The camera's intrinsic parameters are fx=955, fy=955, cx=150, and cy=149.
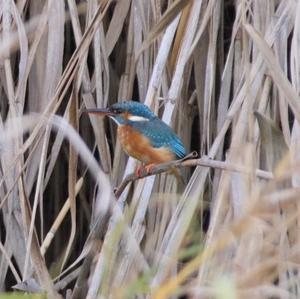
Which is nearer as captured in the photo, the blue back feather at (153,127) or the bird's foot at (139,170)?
the bird's foot at (139,170)

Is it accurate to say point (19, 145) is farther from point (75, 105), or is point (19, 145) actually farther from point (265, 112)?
point (265, 112)

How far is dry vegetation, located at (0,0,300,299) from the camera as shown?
1.94 m

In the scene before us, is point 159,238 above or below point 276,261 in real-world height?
below

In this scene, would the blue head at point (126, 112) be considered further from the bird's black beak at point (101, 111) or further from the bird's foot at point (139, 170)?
the bird's foot at point (139, 170)

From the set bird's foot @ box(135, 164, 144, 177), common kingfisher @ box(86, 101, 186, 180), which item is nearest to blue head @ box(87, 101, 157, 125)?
common kingfisher @ box(86, 101, 186, 180)

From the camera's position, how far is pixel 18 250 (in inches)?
92.7

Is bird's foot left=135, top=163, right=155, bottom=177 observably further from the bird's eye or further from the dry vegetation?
the bird's eye

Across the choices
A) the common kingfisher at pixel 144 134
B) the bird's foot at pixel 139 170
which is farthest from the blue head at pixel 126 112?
the bird's foot at pixel 139 170

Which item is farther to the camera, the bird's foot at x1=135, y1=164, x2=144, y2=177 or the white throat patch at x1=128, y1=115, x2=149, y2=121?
the white throat patch at x1=128, y1=115, x2=149, y2=121

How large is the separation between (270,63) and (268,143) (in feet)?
0.46

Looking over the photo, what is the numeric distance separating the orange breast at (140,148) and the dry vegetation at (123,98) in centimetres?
4

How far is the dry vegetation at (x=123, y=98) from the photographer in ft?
6.37

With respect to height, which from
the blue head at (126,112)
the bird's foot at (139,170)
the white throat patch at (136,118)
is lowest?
the bird's foot at (139,170)

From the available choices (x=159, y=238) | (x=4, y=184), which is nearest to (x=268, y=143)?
(x=159, y=238)
